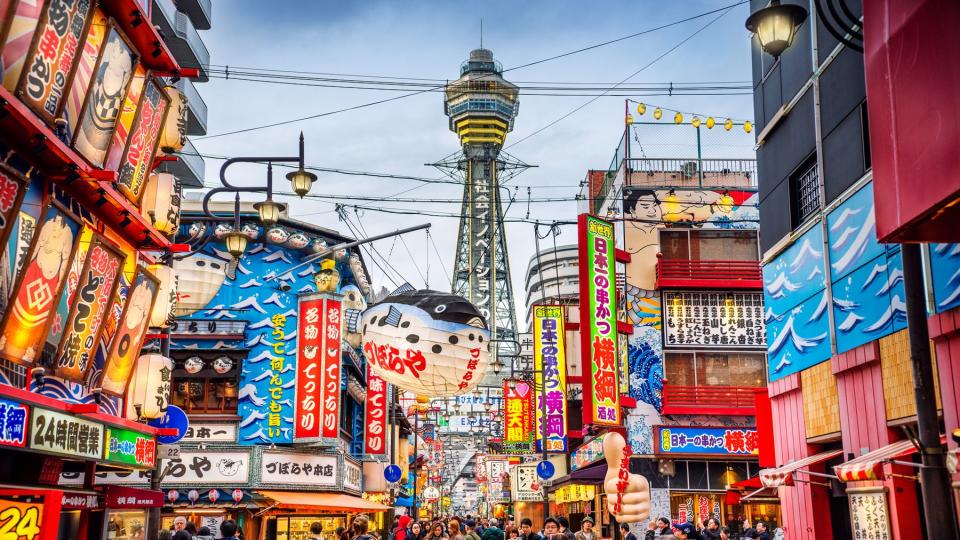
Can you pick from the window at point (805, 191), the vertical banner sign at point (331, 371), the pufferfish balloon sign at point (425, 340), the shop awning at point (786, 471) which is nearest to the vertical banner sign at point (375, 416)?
the vertical banner sign at point (331, 371)

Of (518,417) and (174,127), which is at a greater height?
(174,127)

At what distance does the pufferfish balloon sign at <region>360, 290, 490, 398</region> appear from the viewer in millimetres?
14727

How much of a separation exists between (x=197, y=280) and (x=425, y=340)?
16.9 m

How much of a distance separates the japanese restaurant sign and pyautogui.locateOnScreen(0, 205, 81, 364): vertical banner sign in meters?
25.9

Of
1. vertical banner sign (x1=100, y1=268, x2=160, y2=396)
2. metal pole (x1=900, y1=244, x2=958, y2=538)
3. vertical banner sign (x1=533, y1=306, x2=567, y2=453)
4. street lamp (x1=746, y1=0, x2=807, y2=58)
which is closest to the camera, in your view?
metal pole (x1=900, y1=244, x2=958, y2=538)

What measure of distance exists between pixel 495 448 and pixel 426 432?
32.4 feet

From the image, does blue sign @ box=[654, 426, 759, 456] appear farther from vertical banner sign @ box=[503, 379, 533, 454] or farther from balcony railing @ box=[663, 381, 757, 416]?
vertical banner sign @ box=[503, 379, 533, 454]

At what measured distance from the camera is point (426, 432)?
3137 inches

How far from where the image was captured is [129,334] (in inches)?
630

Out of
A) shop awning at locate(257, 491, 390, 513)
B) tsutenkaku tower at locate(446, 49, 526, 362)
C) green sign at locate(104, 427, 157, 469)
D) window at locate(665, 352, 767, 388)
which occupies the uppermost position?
tsutenkaku tower at locate(446, 49, 526, 362)

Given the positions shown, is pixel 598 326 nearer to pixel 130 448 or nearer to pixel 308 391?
pixel 308 391

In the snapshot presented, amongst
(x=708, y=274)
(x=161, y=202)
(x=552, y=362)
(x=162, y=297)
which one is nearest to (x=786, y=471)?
(x=162, y=297)

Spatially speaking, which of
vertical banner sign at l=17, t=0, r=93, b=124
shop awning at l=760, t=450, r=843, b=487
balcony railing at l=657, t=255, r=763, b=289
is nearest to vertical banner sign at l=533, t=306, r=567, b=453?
balcony railing at l=657, t=255, r=763, b=289

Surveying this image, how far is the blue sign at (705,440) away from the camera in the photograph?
33.8 m
